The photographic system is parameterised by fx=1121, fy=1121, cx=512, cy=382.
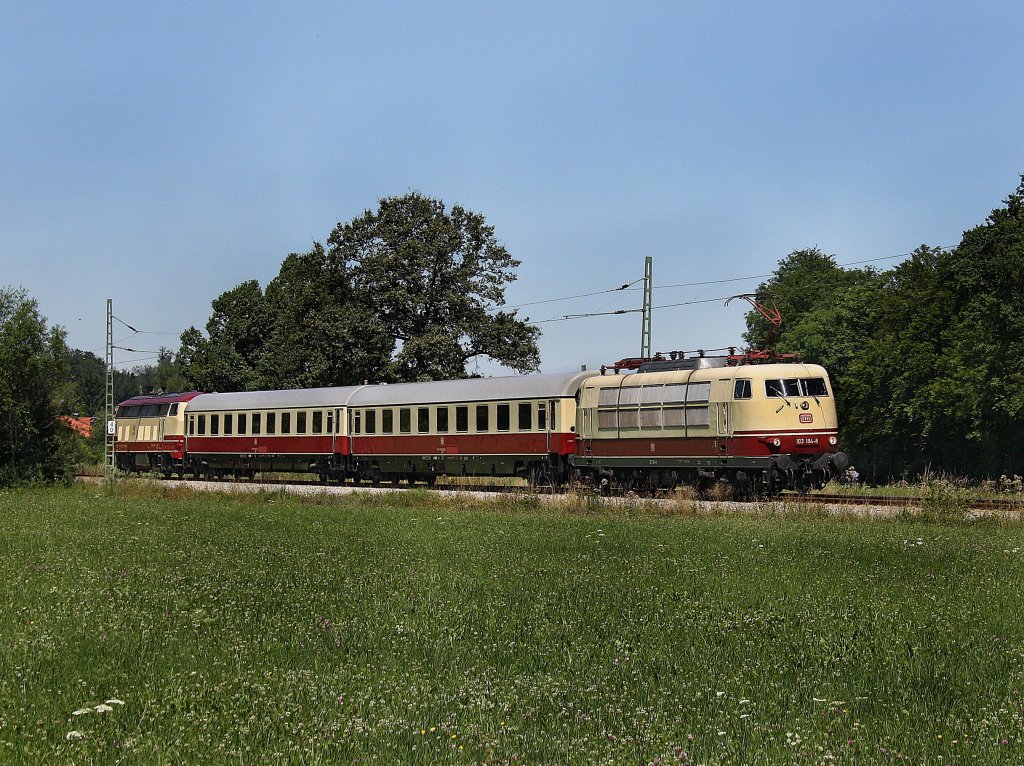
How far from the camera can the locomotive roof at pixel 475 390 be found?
34.9 metres

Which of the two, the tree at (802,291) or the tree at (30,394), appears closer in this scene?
the tree at (30,394)

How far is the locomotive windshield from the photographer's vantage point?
95.9 ft

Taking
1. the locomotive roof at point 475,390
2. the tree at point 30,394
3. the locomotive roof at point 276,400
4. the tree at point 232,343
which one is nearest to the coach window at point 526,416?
the locomotive roof at point 475,390

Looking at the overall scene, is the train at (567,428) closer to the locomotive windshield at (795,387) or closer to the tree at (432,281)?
the locomotive windshield at (795,387)

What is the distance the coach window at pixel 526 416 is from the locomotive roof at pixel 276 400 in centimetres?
1012

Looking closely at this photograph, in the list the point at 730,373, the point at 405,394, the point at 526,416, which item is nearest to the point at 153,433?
the point at 405,394

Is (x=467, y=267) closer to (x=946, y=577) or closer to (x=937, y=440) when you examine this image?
(x=937, y=440)

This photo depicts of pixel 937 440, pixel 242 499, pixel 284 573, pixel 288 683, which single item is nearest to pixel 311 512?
pixel 242 499

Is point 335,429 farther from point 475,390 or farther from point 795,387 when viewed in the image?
point 795,387

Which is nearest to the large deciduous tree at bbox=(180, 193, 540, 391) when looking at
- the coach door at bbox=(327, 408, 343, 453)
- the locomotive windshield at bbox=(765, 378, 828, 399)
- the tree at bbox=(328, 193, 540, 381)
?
the tree at bbox=(328, 193, 540, 381)

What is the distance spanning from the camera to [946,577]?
1266 cm

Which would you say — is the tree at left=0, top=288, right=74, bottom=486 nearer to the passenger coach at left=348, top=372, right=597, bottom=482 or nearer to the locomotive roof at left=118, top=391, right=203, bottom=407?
the passenger coach at left=348, top=372, right=597, bottom=482

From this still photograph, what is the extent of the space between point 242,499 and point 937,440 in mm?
47698

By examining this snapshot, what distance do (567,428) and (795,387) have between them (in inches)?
303
